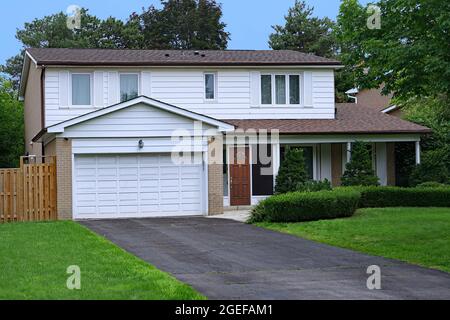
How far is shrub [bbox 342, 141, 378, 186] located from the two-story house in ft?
3.13

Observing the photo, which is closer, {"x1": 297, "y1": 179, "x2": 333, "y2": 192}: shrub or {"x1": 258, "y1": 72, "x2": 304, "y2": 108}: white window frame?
{"x1": 297, "y1": 179, "x2": 333, "y2": 192}: shrub

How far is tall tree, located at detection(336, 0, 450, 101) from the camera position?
15.5 metres

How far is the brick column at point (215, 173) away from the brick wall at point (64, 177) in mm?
4738

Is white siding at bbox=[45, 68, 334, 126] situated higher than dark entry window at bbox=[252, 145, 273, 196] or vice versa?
white siding at bbox=[45, 68, 334, 126]

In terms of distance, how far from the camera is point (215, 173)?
85.4 ft

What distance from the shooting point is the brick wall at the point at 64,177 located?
80.9 ft

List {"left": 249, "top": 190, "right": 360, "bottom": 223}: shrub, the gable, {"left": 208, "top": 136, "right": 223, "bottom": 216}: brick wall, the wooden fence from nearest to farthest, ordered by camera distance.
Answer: {"left": 249, "top": 190, "right": 360, "bottom": 223}: shrub < the wooden fence < the gable < {"left": 208, "top": 136, "right": 223, "bottom": 216}: brick wall

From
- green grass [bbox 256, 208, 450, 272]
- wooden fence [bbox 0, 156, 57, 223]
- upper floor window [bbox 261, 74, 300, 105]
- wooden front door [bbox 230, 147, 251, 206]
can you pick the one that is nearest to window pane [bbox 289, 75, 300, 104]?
upper floor window [bbox 261, 74, 300, 105]

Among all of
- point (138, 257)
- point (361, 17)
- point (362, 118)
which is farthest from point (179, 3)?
point (138, 257)

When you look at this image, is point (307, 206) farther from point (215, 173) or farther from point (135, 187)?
point (135, 187)

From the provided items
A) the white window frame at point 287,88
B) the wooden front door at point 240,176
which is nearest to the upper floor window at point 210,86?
the white window frame at point 287,88

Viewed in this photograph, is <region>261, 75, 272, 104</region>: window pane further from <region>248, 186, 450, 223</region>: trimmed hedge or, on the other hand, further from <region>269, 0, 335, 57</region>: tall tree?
<region>269, 0, 335, 57</region>: tall tree

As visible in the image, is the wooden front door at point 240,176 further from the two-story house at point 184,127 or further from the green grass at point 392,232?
the green grass at point 392,232

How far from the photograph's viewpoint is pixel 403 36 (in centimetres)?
1716
